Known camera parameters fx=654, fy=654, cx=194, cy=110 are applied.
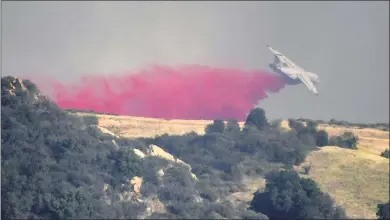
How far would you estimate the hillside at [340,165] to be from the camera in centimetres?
8438

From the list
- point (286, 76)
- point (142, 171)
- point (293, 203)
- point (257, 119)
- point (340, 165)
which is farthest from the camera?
point (257, 119)

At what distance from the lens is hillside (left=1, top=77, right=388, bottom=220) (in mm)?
66438

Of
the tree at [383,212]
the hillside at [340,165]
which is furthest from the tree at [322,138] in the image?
the tree at [383,212]

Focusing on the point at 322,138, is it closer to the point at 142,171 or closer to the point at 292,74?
the point at 292,74

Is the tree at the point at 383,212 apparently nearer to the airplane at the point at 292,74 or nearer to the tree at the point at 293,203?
the tree at the point at 293,203

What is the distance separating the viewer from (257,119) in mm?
122062

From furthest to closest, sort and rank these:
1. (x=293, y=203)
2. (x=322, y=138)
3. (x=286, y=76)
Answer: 1. (x=322, y=138)
2. (x=286, y=76)
3. (x=293, y=203)

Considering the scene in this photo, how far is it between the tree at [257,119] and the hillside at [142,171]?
11.0 meters

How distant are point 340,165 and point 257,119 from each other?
92.6 feet

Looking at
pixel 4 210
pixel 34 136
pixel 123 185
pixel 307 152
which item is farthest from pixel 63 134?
pixel 307 152

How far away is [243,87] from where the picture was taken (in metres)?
119

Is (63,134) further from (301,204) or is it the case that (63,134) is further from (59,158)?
(301,204)

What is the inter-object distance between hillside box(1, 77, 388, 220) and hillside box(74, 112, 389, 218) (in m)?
0.34

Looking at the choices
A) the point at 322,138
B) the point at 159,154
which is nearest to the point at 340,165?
the point at 322,138
